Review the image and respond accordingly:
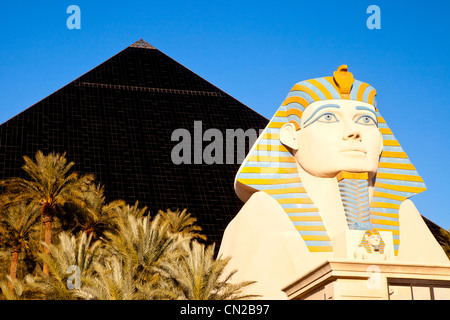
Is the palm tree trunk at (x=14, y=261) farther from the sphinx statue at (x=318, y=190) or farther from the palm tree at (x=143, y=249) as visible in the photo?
the sphinx statue at (x=318, y=190)

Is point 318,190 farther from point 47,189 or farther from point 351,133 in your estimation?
point 47,189

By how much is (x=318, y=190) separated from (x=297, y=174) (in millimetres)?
554

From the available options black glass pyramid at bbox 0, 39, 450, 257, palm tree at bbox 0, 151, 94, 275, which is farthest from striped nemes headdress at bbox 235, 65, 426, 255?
black glass pyramid at bbox 0, 39, 450, 257

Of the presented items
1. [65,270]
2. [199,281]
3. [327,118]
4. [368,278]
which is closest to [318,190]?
[327,118]

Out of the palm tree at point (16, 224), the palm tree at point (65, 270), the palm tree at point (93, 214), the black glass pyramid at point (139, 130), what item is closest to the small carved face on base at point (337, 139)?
the palm tree at point (65, 270)

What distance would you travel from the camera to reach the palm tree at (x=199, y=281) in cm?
1396

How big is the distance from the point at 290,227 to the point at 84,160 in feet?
67.6

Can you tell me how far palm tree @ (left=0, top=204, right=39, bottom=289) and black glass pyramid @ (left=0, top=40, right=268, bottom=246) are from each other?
10.1 m

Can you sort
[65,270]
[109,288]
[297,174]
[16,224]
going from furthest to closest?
[16,224], [65,270], [297,174], [109,288]

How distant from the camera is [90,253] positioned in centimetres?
1662

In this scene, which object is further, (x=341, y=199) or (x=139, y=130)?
(x=139, y=130)

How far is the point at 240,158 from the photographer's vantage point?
120 feet

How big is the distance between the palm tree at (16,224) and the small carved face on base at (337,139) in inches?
370
